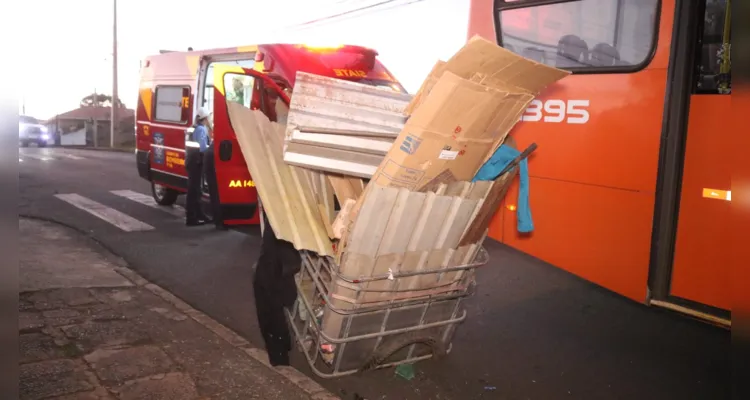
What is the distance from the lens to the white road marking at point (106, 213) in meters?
8.44

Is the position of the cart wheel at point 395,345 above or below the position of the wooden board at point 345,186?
below

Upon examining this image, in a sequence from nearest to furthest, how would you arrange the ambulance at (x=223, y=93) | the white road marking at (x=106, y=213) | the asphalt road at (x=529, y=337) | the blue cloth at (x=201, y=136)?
the asphalt road at (x=529, y=337), the ambulance at (x=223, y=93), the blue cloth at (x=201, y=136), the white road marking at (x=106, y=213)

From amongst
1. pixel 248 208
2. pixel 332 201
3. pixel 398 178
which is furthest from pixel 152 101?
pixel 398 178

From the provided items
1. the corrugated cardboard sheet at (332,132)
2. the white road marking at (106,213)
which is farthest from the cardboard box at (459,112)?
the white road marking at (106,213)

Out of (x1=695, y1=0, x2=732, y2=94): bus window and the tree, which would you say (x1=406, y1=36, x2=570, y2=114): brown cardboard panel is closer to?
(x1=695, y1=0, x2=732, y2=94): bus window

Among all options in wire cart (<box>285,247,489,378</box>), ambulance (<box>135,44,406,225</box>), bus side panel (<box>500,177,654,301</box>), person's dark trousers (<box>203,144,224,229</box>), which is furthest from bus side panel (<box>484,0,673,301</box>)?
person's dark trousers (<box>203,144,224,229</box>)

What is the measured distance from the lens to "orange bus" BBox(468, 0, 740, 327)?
4.27 metres

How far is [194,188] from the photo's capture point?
8.38m

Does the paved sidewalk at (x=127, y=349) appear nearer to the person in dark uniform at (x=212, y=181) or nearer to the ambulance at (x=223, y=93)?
the person in dark uniform at (x=212, y=181)

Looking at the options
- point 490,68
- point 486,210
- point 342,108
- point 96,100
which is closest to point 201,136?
point 342,108

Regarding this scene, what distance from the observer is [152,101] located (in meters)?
10.1

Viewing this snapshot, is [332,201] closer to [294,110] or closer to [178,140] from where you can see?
[294,110]

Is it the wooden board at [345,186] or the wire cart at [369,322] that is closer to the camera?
the wire cart at [369,322]

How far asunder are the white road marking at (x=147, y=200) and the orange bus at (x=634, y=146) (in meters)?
6.53
